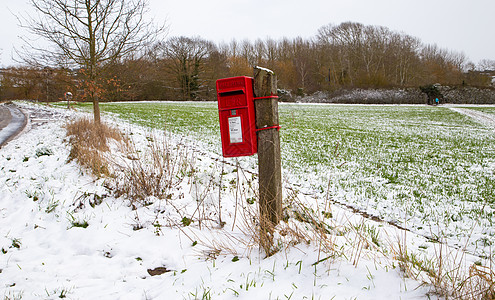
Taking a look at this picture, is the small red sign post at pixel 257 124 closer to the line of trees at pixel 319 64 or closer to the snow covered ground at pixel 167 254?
the snow covered ground at pixel 167 254

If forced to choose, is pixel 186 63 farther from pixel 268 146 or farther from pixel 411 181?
pixel 268 146

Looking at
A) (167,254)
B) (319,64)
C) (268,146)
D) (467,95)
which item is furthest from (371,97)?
(167,254)

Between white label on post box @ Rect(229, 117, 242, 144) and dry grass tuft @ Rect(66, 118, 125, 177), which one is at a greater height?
white label on post box @ Rect(229, 117, 242, 144)

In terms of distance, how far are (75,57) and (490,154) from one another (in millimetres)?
14468

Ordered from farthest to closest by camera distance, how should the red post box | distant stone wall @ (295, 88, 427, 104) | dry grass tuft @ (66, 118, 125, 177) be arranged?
1. distant stone wall @ (295, 88, 427, 104)
2. dry grass tuft @ (66, 118, 125, 177)
3. the red post box

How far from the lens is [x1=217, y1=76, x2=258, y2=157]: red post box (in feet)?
8.98

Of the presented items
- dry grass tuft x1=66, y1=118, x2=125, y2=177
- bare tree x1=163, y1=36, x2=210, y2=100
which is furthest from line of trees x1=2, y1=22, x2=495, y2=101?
dry grass tuft x1=66, y1=118, x2=125, y2=177

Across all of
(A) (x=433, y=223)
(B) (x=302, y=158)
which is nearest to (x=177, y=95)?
(B) (x=302, y=158)

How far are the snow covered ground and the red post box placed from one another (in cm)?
47

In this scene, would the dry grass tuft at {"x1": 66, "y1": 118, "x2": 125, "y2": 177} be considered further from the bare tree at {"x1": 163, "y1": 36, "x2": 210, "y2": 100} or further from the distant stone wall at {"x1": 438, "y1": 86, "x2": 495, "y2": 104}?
the distant stone wall at {"x1": 438, "y1": 86, "x2": 495, "y2": 104}

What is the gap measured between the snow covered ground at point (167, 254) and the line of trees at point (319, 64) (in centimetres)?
3633

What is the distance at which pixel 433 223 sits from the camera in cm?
416

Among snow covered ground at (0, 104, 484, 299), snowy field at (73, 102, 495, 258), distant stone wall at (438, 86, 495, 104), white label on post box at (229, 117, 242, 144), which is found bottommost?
snowy field at (73, 102, 495, 258)

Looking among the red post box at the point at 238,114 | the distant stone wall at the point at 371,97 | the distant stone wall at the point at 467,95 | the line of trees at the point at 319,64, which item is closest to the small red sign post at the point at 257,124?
the red post box at the point at 238,114
